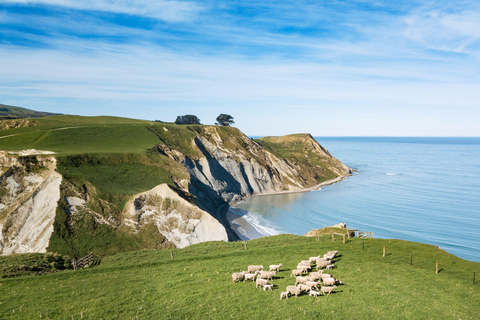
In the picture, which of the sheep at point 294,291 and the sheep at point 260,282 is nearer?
the sheep at point 294,291

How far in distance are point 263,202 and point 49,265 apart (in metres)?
65.8

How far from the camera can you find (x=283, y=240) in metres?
34.3

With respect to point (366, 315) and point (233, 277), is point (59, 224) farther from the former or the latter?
point (366, 315)

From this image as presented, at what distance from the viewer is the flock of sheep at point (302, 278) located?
19047mm

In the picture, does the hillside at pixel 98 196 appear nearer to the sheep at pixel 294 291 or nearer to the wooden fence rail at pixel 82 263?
the wooden fence rail at pixel 82 263

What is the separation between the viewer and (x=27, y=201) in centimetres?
4294

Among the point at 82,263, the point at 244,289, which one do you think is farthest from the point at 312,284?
the point at 82,263

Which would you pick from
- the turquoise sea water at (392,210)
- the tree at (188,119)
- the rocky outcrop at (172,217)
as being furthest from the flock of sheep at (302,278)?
the tree at (188,119)

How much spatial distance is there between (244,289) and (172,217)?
30693mm

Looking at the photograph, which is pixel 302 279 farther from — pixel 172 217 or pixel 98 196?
pixel 98 196

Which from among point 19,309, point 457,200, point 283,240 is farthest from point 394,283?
point 457,200

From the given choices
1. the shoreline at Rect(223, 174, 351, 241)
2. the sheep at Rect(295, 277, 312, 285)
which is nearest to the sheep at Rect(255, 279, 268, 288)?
the sheep at Rect(295, 277, 312, 285)

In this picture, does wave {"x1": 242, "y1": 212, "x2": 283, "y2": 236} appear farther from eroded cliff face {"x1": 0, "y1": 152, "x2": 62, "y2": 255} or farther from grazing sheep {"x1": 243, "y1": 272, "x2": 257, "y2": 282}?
eroded cliff face {"x1": 0, "y1": 152, "x2": 62, "y2": 255}

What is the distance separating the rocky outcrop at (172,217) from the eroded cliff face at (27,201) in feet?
36.8
